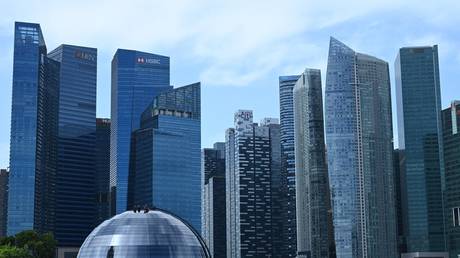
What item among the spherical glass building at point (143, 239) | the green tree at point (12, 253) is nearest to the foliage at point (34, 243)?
the green tree at point (12, 253)

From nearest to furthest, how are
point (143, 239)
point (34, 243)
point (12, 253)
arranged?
1. point (143, 239)
2. point (12, 253)
3. point (34, 243)

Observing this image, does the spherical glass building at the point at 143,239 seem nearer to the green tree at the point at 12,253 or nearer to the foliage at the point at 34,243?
the green tree at the point at 12,253

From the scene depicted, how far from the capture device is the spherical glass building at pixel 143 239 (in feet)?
370

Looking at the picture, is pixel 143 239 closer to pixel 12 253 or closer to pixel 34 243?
pixel 12 253

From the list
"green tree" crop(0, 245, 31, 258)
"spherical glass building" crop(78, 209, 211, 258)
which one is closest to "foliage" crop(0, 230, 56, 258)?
"green tree" crop(0, 245, 31, 258)

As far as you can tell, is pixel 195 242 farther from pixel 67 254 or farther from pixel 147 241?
pixel 67 254

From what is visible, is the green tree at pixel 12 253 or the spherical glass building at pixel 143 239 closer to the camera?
the spherical glass building at pixel 143 239

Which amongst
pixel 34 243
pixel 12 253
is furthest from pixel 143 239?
pixel 34 243

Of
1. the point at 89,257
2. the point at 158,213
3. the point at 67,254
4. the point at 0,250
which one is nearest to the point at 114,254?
the point at 89,257

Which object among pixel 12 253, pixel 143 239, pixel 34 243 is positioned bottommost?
pixel 12 253

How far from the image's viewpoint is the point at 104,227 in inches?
4648

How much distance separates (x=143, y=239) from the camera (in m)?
114

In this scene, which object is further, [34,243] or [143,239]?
[34,243]

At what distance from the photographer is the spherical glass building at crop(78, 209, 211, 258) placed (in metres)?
113
